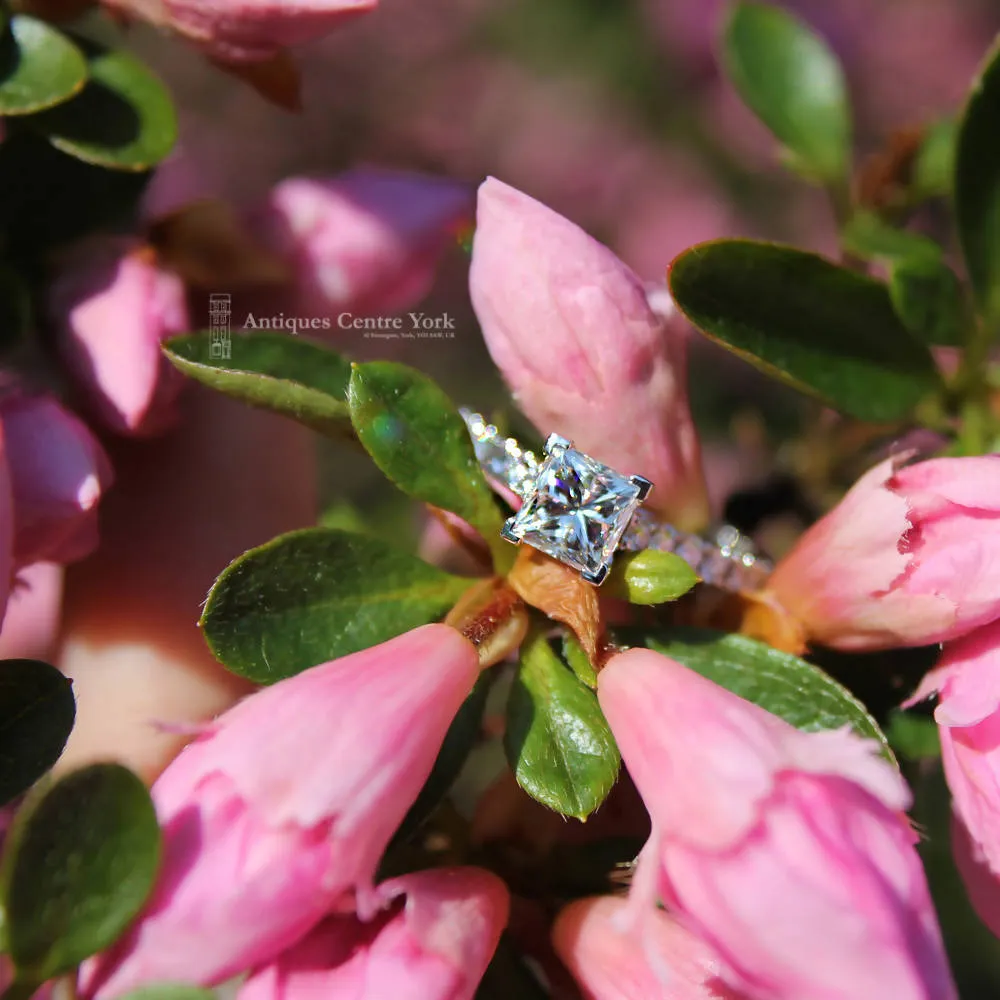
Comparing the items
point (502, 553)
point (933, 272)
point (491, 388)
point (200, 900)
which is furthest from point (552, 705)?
point (491, 388)

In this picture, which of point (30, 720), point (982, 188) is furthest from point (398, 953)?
point (982, 188)

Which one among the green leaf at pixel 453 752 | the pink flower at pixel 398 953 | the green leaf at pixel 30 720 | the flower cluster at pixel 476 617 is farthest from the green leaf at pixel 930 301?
the green leaf at pixel 30 720

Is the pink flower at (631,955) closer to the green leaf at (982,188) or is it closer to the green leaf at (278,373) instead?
the green leaf at (278,373)

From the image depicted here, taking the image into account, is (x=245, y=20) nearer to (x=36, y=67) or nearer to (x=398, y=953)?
(x=36, y=67)

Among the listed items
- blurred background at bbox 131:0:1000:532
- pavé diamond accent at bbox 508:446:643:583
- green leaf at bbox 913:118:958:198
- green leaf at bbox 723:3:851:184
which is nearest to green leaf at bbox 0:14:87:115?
pavé diamond accent at bbox 508:446:643:583

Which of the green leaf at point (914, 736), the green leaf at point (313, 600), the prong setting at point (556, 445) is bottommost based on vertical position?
the green leaf at point (313, 600)

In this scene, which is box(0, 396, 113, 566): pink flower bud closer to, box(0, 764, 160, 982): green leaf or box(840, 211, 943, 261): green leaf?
box(0, 764, 160, 982): green leaf
